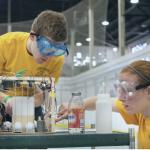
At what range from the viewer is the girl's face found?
69.2 inches

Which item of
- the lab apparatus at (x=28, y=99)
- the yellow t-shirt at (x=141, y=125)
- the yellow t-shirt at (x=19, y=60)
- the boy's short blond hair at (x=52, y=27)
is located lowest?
the yellow t-shirt at (x=141, y=125)

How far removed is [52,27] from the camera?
1831 mm

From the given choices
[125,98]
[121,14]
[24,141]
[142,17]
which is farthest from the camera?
[142,17]

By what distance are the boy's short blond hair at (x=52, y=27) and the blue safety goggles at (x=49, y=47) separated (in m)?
0.03

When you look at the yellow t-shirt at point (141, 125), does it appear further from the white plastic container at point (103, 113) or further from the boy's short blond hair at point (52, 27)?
the boy's short blond hair at point (52, 27)

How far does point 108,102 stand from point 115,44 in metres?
3.19

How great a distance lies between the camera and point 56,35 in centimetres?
180

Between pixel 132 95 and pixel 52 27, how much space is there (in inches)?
20.6

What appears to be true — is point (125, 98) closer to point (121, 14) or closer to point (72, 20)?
point (121, 14)

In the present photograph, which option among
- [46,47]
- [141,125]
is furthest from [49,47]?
[141,125]

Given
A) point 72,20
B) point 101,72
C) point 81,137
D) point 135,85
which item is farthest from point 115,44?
point 81,137

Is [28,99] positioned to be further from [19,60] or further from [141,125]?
[141,125]

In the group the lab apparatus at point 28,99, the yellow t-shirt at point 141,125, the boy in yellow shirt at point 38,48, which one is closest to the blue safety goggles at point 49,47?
the boy in yellow shirt at point 38,48

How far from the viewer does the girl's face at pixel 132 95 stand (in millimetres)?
1759
